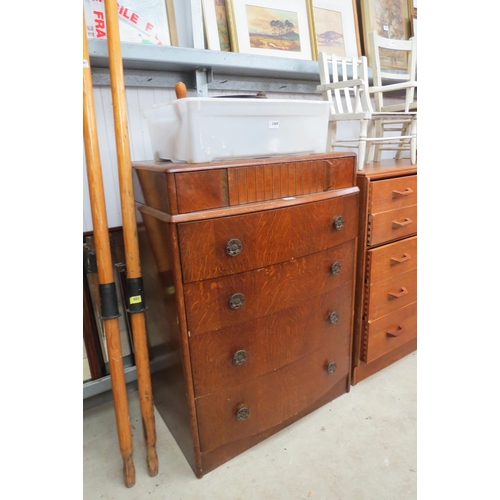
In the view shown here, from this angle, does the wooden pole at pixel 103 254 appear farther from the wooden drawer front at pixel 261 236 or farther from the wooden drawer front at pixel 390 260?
the wooden drawer front at pixel 390 260

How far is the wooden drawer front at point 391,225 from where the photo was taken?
136cm

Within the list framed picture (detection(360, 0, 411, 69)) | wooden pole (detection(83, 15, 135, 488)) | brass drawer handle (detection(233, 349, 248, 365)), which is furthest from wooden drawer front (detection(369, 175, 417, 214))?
wooden pole (detection(83, 15, 135, 488))

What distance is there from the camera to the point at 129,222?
1.01 m

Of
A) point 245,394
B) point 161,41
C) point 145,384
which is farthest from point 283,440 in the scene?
point 161,41

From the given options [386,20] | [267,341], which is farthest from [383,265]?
[386,20]

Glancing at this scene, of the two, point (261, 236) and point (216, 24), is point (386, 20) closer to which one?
A: point (216, 24)

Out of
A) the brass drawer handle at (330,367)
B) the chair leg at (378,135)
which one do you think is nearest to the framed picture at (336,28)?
the chair leg at (378,135)

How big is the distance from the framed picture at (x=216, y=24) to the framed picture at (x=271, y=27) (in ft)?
0.08

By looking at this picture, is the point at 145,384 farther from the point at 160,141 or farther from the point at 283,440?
the point at 160,141

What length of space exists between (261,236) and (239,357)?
1.24 ft

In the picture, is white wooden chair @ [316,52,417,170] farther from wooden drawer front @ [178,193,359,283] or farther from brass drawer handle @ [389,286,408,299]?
brass drawer handle @ [389,286,408,299]

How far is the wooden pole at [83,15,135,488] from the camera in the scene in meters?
0.91
